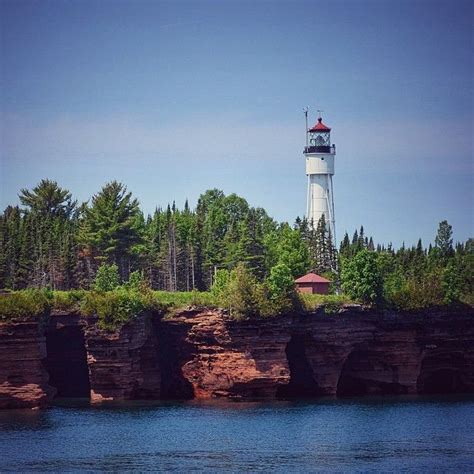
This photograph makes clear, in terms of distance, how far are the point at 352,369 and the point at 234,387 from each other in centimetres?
1356

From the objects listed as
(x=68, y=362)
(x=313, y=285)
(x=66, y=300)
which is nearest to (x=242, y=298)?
(x=313, y=285)

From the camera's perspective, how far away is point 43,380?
108562 millimetres

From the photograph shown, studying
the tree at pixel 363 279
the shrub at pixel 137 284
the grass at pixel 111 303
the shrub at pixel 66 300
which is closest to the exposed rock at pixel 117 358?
the grass at pixel 111 303

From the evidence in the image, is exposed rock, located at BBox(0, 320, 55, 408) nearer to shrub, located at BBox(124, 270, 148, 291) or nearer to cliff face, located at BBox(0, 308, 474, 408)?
cliff face, located at BBox(0, 308, 474, 408)

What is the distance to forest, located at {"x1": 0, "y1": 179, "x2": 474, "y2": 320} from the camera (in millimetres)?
121400

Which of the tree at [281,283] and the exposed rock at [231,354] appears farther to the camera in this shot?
the tree at [281,283]

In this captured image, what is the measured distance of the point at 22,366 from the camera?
10744cm

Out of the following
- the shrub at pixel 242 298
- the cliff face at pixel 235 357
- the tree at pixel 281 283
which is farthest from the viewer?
the tree at pixel 281 283

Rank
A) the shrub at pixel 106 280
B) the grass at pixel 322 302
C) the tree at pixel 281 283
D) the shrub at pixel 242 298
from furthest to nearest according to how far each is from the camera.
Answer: the shrub at pixel 106 280, the grass at pixel 322 302, the tree at pixel 281 283, the shrub at pixel 242 298

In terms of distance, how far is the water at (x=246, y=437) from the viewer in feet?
276

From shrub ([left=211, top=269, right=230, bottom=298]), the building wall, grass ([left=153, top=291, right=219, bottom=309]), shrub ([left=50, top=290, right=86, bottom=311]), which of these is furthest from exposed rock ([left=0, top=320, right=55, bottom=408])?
the building wall

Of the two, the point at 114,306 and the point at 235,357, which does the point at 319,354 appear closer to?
the point at 235,357

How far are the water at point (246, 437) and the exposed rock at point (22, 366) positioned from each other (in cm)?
228

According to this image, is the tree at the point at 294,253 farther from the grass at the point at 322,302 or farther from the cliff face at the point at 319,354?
the grass at the point at 322,302
